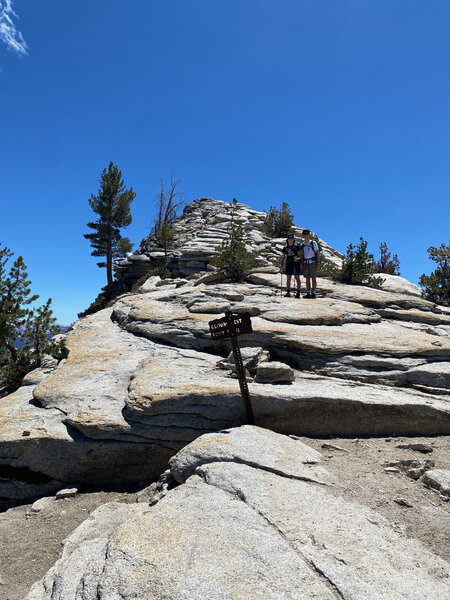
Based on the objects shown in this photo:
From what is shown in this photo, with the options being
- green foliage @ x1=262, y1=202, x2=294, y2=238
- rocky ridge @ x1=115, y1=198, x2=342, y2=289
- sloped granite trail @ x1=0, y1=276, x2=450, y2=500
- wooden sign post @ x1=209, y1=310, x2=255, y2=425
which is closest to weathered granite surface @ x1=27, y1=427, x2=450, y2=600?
wooden sign post @ x1=209, y1=310, x2=255, y2=425

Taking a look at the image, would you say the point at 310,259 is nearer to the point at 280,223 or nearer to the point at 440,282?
the point at 440,282

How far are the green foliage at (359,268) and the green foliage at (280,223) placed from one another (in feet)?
43.9

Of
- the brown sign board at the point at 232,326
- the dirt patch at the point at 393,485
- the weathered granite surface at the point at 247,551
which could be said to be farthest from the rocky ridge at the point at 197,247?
the weathered granite surface at the point at 247,551

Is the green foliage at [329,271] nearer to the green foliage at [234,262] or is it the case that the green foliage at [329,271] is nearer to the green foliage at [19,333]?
the green foliage at [234,262]

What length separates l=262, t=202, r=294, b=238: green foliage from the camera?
3200 centimetres

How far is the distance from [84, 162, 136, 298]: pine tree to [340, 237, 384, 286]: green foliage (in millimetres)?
23488

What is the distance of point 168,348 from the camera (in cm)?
1053

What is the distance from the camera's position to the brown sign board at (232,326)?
6770mm

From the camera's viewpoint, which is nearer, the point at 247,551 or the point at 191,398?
the point at 247,551

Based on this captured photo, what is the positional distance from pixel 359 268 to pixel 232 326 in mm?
13880

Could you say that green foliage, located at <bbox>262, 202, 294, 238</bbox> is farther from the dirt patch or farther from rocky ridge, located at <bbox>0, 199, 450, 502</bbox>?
the dirt patch

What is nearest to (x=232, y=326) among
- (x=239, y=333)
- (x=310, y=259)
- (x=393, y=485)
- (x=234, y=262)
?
(x=239, y=333)

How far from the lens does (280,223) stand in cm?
3228

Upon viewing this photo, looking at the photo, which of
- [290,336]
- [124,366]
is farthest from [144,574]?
[290,336]
